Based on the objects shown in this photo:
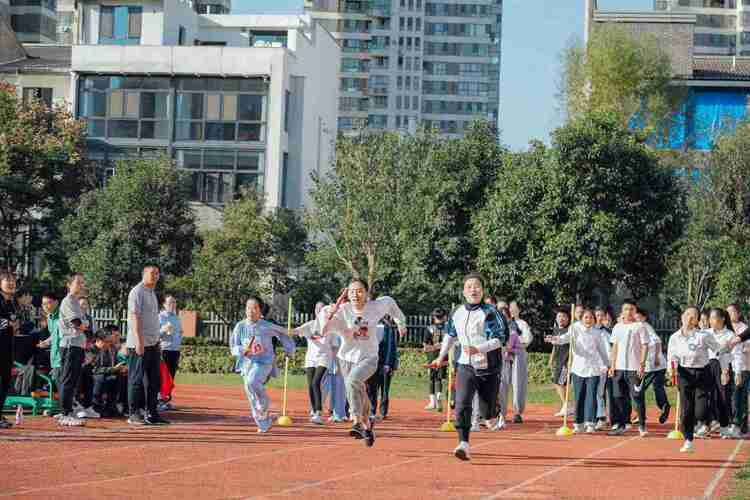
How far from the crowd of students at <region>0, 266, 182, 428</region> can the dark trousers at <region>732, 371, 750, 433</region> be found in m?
8.95

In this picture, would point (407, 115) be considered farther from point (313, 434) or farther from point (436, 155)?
point (313, 434)

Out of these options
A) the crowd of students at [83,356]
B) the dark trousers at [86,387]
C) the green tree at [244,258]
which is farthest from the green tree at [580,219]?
the dark trousers at [86,387]

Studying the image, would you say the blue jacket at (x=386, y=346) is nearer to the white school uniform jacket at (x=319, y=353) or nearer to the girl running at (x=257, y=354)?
the white school uniform jacket at (x=319, y=353)

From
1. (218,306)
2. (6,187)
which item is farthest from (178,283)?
(6,187)

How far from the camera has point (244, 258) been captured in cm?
4344

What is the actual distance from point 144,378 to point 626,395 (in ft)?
25.3

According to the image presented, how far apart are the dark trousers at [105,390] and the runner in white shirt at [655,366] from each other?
26.5 feet

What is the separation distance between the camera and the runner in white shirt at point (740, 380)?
19.8 m

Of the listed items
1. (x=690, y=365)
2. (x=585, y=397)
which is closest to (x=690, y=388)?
(x=690, y=365)

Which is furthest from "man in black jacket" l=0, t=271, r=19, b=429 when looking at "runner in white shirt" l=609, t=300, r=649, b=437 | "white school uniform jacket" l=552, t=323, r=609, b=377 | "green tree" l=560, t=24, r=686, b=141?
"green tree" l=560, t=24, r=686, b=141

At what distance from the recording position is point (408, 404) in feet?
87.6

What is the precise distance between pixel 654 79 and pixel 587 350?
42.3m

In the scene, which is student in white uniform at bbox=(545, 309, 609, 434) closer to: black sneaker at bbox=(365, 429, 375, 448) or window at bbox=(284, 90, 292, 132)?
black sneaker at bbox=(365, 429, 375, 448)

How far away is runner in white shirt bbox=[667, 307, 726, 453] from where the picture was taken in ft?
52.8
